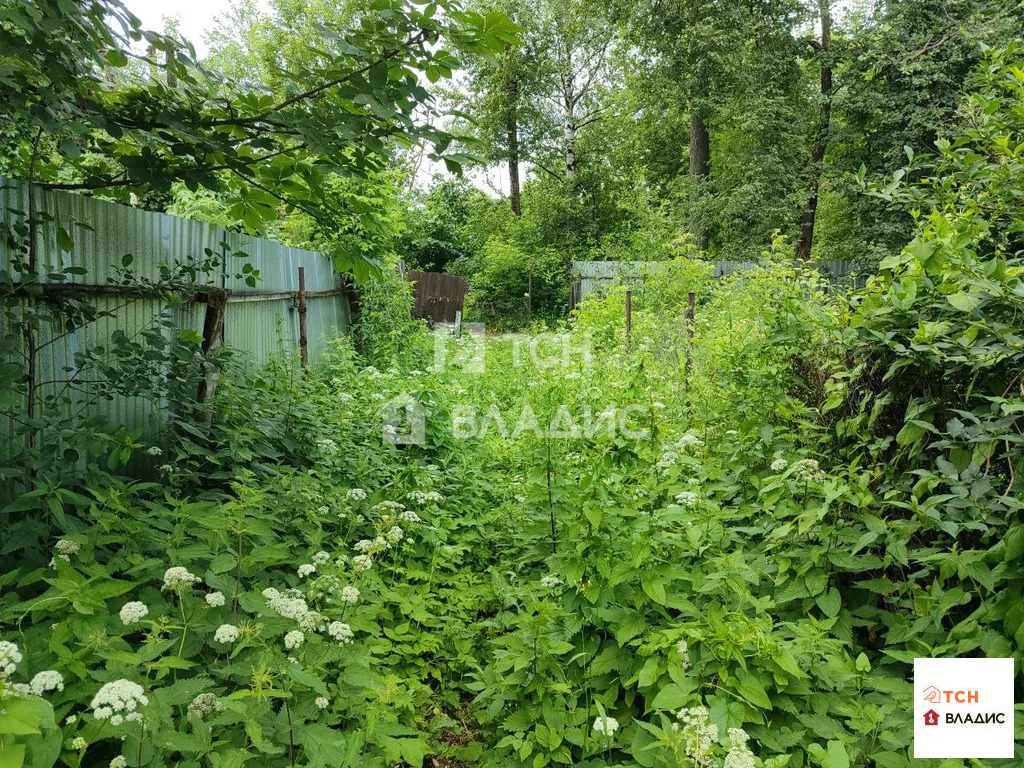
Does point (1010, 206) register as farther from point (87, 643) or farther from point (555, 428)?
point (87, 643)

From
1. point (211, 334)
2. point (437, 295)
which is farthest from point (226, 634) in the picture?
point (437, 295)

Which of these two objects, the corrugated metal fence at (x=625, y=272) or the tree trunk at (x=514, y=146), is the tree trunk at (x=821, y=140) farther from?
the tree trunk at (x=514, y=146)

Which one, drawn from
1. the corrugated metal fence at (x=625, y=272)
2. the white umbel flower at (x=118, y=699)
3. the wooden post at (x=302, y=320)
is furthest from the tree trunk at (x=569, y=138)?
the white umbel flower at (x=118, y=699)

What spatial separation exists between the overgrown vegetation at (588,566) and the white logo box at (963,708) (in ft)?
0.16

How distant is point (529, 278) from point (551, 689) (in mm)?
17399

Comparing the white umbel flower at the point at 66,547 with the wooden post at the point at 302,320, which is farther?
the wooden post at the point at 302,320

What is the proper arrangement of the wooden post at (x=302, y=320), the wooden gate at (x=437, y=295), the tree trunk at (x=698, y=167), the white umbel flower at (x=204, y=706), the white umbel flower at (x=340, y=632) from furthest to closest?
the tree trunk at (x=698, y=167)
the wooden gate at (x=437, y=295)
the wooden post at (x=302, y=320)
the white umbel flower at (x=340, y=632)
the white umbel flower at (x=204, y=706)

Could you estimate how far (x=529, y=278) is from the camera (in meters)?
19.1

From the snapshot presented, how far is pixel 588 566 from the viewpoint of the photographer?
249 centimetres

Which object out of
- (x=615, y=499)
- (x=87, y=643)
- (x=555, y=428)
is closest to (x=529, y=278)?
(x=555, y=428)

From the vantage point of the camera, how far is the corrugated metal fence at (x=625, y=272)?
38.9 ft

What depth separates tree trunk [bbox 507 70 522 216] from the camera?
875 inches

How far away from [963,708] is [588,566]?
4.09 ft

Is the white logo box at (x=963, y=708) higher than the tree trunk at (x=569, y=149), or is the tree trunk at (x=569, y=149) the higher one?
the tree trunk at (x=569, y=149)
